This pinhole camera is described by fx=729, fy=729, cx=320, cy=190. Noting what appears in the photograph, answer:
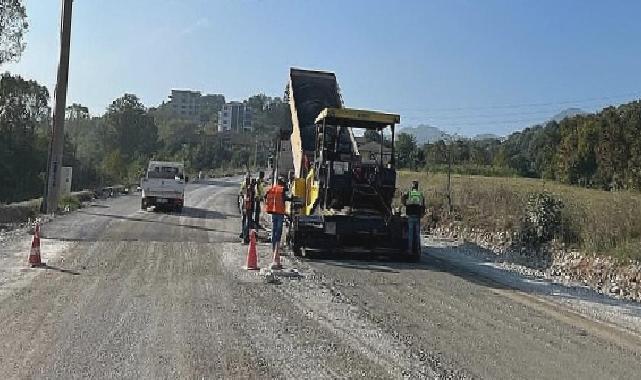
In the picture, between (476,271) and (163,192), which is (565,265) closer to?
(476,271)

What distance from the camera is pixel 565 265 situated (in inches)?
639

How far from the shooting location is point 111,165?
198 feet

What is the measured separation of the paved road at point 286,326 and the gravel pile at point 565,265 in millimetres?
2231

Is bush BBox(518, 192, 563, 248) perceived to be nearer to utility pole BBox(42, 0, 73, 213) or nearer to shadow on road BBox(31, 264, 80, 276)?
shadow on road BBox(31, 264, 80, 276)

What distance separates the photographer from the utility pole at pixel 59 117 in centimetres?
2588

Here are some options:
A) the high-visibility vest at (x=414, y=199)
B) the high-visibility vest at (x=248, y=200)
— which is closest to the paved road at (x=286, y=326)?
the high-visibility vest at (x=414, y=199)

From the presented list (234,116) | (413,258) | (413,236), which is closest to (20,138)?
(413,236)

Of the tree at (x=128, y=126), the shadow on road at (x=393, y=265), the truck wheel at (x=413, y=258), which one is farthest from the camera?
the tree at (x=128, y=126)

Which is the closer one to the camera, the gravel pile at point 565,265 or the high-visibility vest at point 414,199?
the gravel pile at point 565,265

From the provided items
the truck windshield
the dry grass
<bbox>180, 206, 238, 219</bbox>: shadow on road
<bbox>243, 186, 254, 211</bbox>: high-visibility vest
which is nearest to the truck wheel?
the dry grass

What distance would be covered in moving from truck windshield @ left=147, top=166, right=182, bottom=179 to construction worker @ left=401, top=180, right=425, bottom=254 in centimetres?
1477

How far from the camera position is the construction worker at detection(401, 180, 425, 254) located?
16.3 m

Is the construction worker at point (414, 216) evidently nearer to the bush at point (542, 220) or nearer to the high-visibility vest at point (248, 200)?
the bush at point (542, 220)

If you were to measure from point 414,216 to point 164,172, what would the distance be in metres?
16.5
